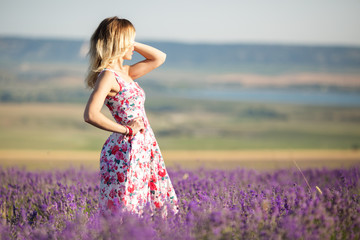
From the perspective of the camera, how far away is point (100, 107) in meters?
2.52

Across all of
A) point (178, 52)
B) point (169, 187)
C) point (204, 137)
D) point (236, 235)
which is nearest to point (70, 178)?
point (169, 187)

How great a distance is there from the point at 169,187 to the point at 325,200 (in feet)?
3.13

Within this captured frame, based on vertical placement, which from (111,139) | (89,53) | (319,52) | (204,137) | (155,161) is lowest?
(204,137)

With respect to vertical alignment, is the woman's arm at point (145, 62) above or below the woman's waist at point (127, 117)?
above

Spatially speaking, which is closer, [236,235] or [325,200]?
[236,235]

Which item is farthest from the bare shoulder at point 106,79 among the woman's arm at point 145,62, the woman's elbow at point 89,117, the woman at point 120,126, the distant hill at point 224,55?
the distant hill at point 224,55

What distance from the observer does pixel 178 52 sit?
161 ft

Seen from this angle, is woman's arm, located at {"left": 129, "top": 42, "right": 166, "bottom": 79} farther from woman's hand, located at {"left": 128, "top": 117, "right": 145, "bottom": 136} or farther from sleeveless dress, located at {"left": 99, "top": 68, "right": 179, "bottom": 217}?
woman's hand, located at {"left": 128, "top": 117, "right": 145, "bottom": 136}

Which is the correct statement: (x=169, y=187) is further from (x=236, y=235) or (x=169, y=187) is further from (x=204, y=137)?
(x=204, y=137)

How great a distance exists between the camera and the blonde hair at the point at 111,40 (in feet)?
8.52

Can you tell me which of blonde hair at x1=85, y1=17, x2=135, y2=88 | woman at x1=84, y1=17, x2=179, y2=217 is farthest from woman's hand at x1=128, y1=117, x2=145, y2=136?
blonde hair at x1=85, y1=17, x2=135, y2=88

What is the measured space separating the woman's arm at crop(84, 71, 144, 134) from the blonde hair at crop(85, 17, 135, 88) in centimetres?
11

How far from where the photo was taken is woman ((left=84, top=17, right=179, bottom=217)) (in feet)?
8.49

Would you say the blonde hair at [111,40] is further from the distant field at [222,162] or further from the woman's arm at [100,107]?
the distant field at [222,162]
